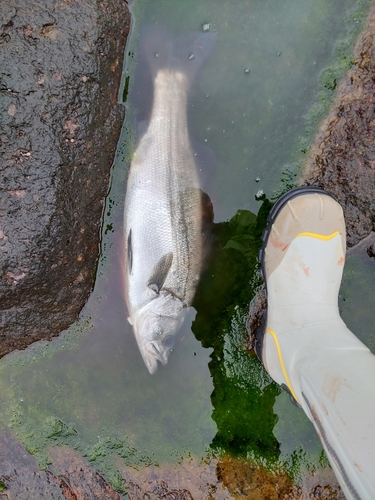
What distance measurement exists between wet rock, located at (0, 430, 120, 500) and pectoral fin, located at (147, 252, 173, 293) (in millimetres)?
1763

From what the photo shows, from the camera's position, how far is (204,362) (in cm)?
356

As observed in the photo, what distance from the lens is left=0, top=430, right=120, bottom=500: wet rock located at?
3402 millimetres

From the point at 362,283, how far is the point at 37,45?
331 centimetres

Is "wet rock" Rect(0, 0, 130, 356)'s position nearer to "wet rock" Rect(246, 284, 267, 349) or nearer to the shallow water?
the shallow water

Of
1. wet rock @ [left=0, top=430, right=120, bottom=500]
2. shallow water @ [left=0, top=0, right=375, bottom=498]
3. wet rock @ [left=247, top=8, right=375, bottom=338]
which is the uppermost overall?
wet rock @ [left=247, top=8, right=375, bottom=338]

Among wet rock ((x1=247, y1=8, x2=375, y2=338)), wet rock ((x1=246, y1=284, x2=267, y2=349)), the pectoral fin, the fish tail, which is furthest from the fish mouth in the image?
the fish tail

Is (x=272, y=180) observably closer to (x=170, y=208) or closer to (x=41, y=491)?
(x=170, y=208)

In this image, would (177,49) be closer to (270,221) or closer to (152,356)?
(270,221)

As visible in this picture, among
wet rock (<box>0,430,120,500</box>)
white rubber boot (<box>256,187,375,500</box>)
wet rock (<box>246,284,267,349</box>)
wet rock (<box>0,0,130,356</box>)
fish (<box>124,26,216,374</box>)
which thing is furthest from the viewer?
wet rock (<box>246,284,267,349</box>)

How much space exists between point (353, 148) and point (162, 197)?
5.56 ft

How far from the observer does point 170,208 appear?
3186 millimetres

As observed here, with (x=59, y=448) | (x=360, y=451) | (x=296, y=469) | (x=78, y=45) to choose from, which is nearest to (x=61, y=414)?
(x=59, y=448)

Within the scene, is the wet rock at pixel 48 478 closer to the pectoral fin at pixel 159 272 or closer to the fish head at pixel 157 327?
the fish head at pixel 157 327

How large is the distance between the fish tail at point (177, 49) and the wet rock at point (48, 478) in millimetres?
3577
